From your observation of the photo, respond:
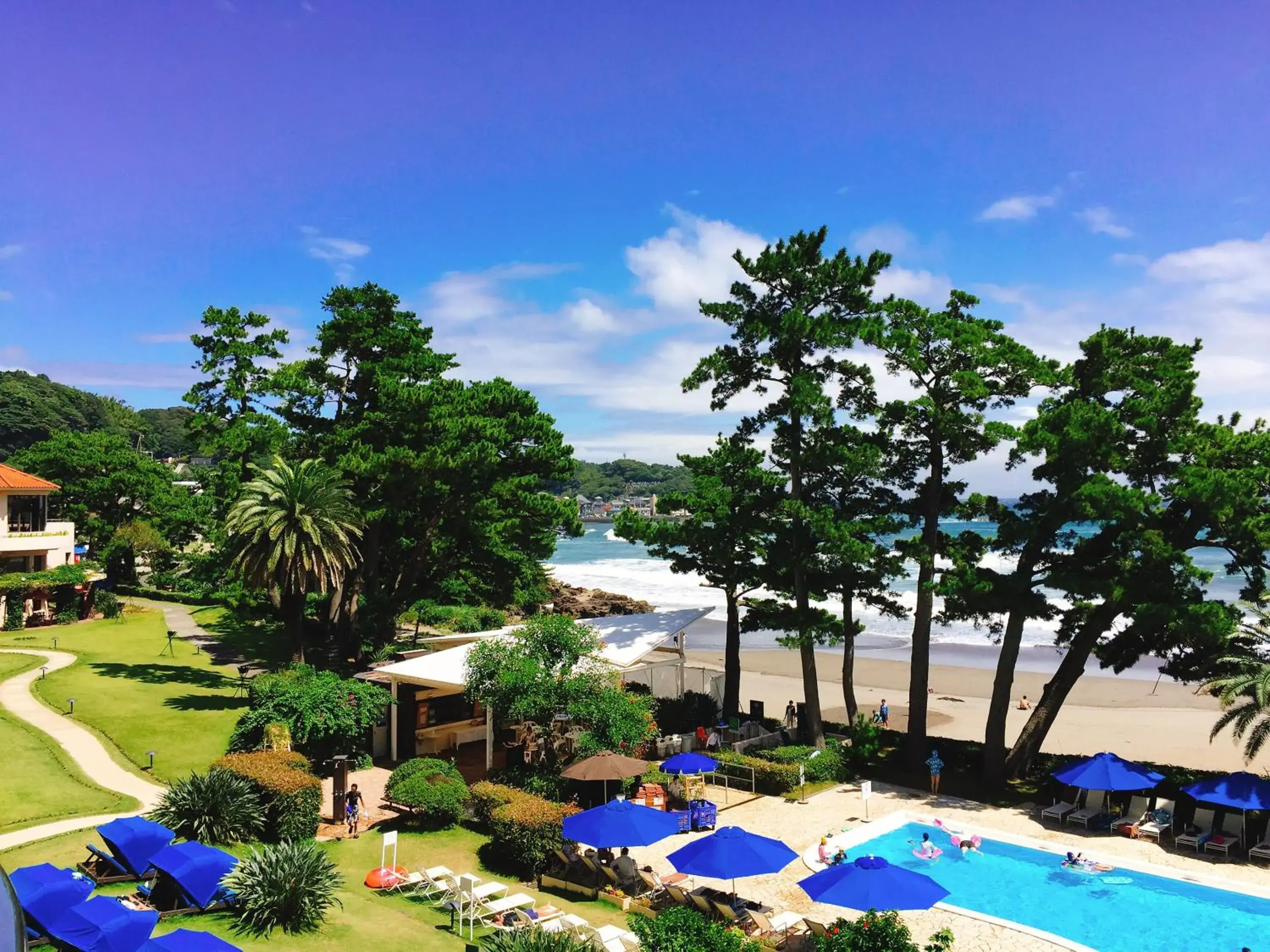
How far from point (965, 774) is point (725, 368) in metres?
13.3

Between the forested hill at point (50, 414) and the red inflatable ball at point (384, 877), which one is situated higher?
the forested hill at point (50, 414)

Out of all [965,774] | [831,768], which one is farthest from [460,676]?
[965,774]

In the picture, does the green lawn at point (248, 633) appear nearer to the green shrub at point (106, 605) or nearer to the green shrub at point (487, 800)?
the green shrub at point (106, 605)

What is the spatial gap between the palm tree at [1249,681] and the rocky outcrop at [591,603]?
4276cm

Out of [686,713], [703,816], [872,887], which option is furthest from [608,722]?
[686,713]

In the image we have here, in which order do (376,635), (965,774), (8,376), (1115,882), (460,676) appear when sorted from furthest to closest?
(8,376)
(376,635)
(965,774)
(460,676)
(1115,882)

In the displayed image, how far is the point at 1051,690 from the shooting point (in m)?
23.6

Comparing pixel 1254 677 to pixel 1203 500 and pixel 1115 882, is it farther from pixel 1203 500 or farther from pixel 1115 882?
pixel 1115 882

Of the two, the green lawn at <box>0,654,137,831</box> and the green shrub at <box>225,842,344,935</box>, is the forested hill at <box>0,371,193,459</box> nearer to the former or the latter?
the green lawn at <box>0,654,137,831</box>

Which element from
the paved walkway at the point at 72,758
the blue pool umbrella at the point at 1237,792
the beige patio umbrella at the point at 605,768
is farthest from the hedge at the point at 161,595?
the blue pool umbrella at the point at 1237,792

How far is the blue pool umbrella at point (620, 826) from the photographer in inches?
596

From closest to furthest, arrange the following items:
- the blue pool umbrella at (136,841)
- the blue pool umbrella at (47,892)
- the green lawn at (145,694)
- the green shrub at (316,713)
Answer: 1. the blue pool umbrella at (47,892)
2. the blue pool umbrella at (136,841)
3. the green shrub at (316,713)
4. the green lawn at (145,694)

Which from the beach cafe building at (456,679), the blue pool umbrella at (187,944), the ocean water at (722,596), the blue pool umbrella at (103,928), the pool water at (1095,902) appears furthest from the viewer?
the ocean water at (722,596)

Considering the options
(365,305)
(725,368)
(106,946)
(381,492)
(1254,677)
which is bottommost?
(106,946)
